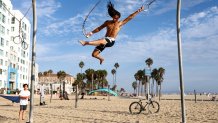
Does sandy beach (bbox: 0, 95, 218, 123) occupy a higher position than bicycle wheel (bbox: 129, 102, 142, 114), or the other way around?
bicycle wheel (bbox: 129, 102, 142, 114)

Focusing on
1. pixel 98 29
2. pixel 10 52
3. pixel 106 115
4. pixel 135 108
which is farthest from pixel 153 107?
pixel 10 52

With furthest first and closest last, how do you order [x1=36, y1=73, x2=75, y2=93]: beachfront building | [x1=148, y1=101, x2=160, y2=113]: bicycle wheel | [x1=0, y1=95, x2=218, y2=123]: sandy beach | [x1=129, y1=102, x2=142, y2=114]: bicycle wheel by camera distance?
[x1=36, y1=73, x2=75, y2=93]: beachfront building
[x1=148, y1=101, x2=160, y2=113]: bicycle wheel
[x1=129, y1=102, x2=142, y2=114]: bicycle wheel
[x1=0, y1=95, x2=218, y2=123]: sandy beach

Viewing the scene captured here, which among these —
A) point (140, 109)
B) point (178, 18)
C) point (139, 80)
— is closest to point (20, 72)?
point (139, 80)

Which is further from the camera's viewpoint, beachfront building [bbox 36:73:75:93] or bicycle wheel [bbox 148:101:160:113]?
beachfront building [bbox 36:73:75:93]

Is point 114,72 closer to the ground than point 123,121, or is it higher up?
higher up

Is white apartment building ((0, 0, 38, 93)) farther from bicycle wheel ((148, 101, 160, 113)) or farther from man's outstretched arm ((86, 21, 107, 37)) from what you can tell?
man's outstretched arm ((86, 21, 107, 37))

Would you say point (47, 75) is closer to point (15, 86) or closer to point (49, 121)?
point (15, 86)

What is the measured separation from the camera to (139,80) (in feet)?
474

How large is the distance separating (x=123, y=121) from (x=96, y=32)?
9144 mm

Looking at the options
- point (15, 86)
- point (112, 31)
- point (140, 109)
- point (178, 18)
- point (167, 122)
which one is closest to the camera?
point (112, 31)

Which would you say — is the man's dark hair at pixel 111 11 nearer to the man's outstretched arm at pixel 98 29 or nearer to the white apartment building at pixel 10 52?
the man's outstretched arm at pixel 98 29

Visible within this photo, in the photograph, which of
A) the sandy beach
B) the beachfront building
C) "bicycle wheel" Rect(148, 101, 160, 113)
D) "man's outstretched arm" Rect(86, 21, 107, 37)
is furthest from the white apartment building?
"man's outstretched arm" Rect(86, 21, 107, 37)

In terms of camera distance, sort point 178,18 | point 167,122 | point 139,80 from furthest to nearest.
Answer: point 139,80 → point 167,122 → point 178,18

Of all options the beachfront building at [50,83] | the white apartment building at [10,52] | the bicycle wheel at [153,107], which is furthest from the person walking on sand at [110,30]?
the white apartment building at [10,52]
